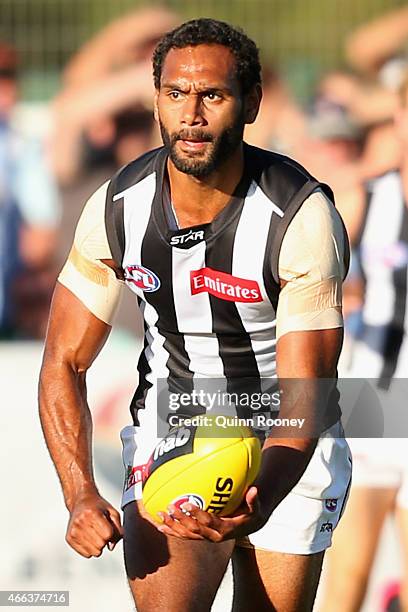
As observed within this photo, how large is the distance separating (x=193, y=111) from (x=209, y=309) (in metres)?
0.63

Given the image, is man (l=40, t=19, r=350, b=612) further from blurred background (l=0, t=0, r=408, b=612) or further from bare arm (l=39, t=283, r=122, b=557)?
blurred background (l=0, t=0, r=408, b=612)

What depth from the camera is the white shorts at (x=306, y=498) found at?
4.36 m

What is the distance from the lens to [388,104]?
8641 mm

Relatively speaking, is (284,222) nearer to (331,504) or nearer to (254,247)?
(254,247)

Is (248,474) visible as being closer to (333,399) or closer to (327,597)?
(333,399)

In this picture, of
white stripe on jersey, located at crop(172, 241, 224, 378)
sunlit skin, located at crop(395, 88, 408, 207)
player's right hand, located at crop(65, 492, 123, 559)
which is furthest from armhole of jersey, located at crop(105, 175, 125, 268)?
sunlit skin, located at crop(395, 88, 408, 207)

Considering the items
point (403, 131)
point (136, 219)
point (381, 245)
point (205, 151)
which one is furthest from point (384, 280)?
point (205, 151)

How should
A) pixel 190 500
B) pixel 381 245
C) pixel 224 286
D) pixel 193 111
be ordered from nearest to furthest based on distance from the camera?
pixel 190 500
pixel 193 111
pixel 224 286
pixel 381 245

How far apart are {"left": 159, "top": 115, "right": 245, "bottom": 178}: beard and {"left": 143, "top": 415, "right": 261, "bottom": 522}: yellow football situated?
0.72 meters

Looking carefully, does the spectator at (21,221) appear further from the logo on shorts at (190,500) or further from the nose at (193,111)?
the logo on shorts at (190,500)

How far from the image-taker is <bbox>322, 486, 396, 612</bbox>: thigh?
609 centimetres

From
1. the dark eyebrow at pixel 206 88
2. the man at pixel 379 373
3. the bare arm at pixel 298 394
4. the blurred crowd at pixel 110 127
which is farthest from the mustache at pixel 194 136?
the blurred crowd at pixel 110 127

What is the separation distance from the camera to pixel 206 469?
3.82 m

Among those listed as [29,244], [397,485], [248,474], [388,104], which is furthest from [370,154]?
[248,474]
